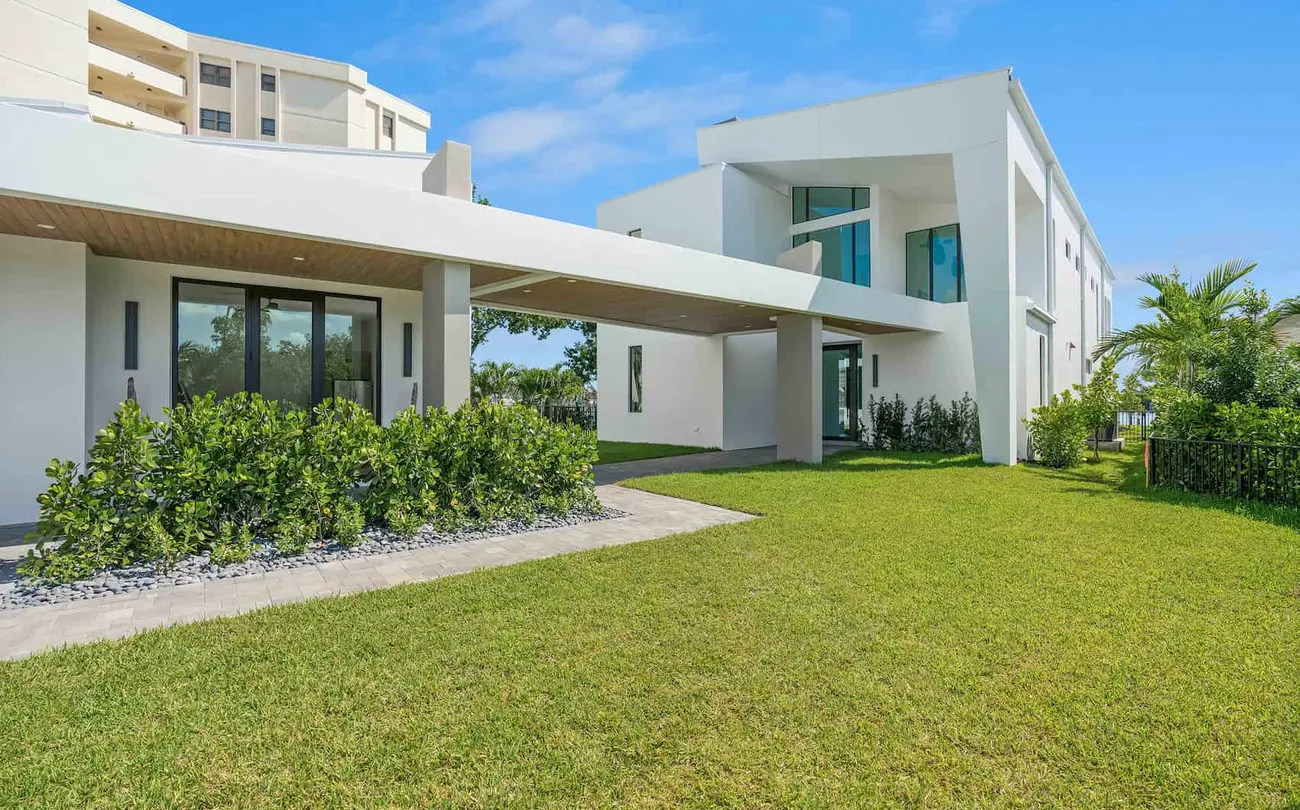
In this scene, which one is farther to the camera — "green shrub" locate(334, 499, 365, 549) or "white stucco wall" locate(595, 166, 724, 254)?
"white stucco wall" locate(595, 166, 724, 254)

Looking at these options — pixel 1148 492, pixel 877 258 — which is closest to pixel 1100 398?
pixel 1148 492

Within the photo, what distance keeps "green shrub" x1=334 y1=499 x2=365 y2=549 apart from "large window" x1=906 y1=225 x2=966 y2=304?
1718 centimetres

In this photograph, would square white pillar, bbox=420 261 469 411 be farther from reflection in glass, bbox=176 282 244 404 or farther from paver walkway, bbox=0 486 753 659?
reflection in glass, bbox=176 282 244 404

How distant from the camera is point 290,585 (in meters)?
5.59

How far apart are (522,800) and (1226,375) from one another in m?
Answer: 14.4

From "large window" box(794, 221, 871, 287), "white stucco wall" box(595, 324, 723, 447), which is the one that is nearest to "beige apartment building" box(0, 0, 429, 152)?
"white stucco wall" box(595, 324, 723, 447)

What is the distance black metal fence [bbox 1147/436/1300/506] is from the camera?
9.27 m

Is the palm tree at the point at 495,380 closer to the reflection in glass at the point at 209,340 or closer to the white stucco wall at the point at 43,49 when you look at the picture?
the reflection in glass at the point at 209,340

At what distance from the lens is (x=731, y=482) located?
37.8 ft

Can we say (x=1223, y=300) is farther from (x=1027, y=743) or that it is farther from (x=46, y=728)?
(x=46, y=728)

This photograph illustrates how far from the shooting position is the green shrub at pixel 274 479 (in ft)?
18.5

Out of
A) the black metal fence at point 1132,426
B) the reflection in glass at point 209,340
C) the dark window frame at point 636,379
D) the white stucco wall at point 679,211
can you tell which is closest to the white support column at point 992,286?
the white stucco wall at point 679,211

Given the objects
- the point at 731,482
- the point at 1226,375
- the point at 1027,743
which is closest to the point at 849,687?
the point at 1027,743

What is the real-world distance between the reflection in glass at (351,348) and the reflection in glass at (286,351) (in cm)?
29
